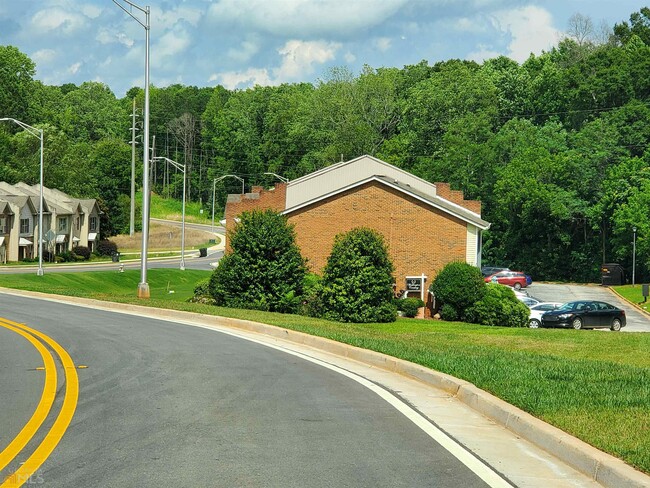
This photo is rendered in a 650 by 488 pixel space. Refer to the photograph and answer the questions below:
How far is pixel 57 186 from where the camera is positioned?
110625 millimetres

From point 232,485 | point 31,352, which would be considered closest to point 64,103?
point 31,352

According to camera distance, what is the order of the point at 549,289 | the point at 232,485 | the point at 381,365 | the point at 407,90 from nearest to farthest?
the point at 232,485
the point at 381,365
the point at 549,289
the point at 407,90

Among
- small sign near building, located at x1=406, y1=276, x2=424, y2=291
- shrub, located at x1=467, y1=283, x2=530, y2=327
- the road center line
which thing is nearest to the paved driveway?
shrub, located at x1=467, y1=283, x2=530, y2=327

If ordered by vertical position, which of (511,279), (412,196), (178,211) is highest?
(178,211)

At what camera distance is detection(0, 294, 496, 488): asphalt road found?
307 inches

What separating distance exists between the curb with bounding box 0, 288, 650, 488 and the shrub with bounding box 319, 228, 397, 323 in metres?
17.3

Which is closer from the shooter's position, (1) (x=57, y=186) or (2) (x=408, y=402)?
(2) (x=408, y=402)

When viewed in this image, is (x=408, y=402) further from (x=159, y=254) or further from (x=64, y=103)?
(x=64, y=103)

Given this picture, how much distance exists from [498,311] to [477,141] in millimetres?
59665

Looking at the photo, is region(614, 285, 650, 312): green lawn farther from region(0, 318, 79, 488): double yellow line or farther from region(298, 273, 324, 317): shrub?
region(0, 318, 79, 488): double yellow line

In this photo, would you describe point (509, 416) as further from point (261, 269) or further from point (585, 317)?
point (585, 317)

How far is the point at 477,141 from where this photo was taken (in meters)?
99.8

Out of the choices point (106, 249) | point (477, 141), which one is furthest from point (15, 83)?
point (477, 141)

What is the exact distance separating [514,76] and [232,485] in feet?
365
